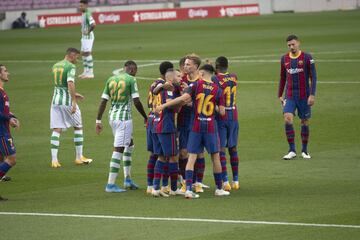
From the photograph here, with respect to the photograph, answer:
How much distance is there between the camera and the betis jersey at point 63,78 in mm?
20656

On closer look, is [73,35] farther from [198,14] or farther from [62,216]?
[62,216]

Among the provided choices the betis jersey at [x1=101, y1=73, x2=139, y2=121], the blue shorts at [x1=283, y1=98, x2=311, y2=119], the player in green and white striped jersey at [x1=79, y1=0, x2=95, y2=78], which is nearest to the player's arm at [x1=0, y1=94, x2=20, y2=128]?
the betis jersey at [x1=101, y1=73, x2=139, y2=121]

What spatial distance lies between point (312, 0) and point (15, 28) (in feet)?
89.1

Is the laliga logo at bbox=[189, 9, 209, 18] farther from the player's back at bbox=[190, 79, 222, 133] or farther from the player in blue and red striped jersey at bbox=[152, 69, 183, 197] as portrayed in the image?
the player's back at bbox=[190, 79, 222, 133]

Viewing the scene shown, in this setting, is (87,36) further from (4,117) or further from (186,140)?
(186,140)

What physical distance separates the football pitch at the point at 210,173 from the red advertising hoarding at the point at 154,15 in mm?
26631

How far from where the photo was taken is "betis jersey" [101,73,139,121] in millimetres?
17438

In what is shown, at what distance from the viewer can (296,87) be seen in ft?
69.2

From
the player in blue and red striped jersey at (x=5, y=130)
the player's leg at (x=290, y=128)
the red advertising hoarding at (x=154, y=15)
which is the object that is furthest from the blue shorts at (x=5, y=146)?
the red advertising hoarding at (x=154, y=15)

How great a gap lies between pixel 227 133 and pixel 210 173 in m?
1.72

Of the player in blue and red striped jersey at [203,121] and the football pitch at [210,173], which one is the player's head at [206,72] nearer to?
the player in blue and red striped jersey at [203,121]

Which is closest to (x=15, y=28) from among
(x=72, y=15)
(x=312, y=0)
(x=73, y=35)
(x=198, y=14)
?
(x=72, y=15)

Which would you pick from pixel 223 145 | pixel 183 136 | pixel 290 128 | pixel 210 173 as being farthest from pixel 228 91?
pixel 290 128

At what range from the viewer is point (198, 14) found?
254 feet
